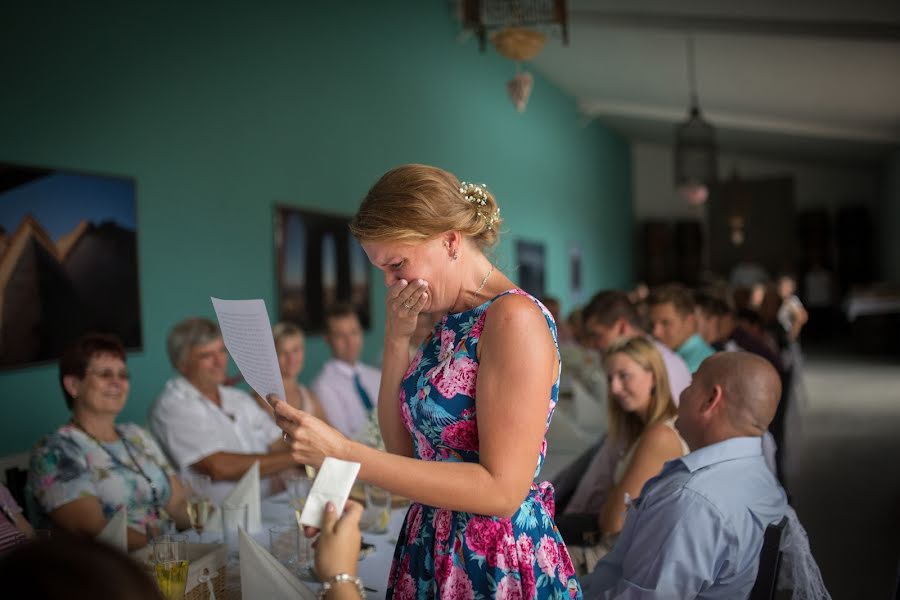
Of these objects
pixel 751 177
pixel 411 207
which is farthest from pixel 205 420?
pixel 751 177

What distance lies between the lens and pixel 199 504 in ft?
6.95

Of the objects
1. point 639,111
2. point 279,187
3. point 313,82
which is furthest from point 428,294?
point 639,111

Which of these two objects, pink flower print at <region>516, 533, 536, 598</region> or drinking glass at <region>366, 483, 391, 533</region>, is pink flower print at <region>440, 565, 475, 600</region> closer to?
pink flower print at <region>516, 533, 536, 598</region>

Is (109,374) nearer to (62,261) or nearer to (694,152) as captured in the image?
(62,261)

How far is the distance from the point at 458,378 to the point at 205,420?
7.26ft

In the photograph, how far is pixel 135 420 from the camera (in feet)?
13.3

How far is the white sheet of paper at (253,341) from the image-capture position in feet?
3.91

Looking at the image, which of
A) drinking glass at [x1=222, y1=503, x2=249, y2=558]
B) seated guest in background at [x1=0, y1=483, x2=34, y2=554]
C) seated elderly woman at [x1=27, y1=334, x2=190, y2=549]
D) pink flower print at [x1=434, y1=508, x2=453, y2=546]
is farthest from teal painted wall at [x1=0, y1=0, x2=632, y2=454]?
seated guest in background at [x1=0, y1=483, x2=34, y2=554]

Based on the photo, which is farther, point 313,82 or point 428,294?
point 313,82

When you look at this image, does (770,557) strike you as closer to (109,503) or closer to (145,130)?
(109,503)

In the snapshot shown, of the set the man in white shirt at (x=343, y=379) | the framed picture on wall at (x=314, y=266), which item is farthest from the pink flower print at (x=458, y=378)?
the framed picture on wall at (x=314, y=266)

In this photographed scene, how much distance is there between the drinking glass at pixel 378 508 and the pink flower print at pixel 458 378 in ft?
3.34

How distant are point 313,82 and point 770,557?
4860 mm

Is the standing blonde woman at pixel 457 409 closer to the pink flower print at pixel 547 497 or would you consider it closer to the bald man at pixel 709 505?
the pink flower print at pixel 547 497
